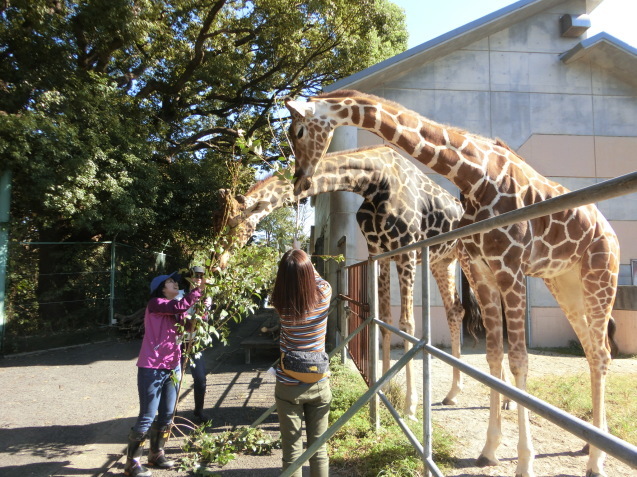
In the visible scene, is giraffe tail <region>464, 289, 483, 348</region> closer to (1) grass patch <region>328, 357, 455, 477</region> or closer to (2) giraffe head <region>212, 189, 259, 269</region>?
(1) grass patch <region>328, 357, 455, 477</region>

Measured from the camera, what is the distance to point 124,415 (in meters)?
5.16

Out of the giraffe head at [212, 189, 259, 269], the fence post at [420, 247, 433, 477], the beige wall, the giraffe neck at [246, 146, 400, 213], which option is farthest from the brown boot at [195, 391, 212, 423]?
the beige wall

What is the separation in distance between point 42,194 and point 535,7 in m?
11.1

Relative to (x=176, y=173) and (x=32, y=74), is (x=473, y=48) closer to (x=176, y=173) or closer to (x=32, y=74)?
(x=176, y=173)

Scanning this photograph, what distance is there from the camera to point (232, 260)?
13.4 ft

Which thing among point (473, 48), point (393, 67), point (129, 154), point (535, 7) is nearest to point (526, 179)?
point (393, 67)

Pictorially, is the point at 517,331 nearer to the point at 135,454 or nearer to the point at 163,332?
the point at 163,332

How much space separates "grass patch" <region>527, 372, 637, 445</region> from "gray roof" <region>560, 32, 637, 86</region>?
7.27 metres

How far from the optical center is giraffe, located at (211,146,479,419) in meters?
4.95

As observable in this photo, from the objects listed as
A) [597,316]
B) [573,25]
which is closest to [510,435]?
[597,316]

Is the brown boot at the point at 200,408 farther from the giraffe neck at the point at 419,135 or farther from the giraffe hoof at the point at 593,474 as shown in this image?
the giraffe hoof at the point at 593,474

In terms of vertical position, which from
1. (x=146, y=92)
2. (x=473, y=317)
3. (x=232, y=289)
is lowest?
(x=473, y=317)

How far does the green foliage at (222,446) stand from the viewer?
12.1ft

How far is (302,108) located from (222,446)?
3.14 m
